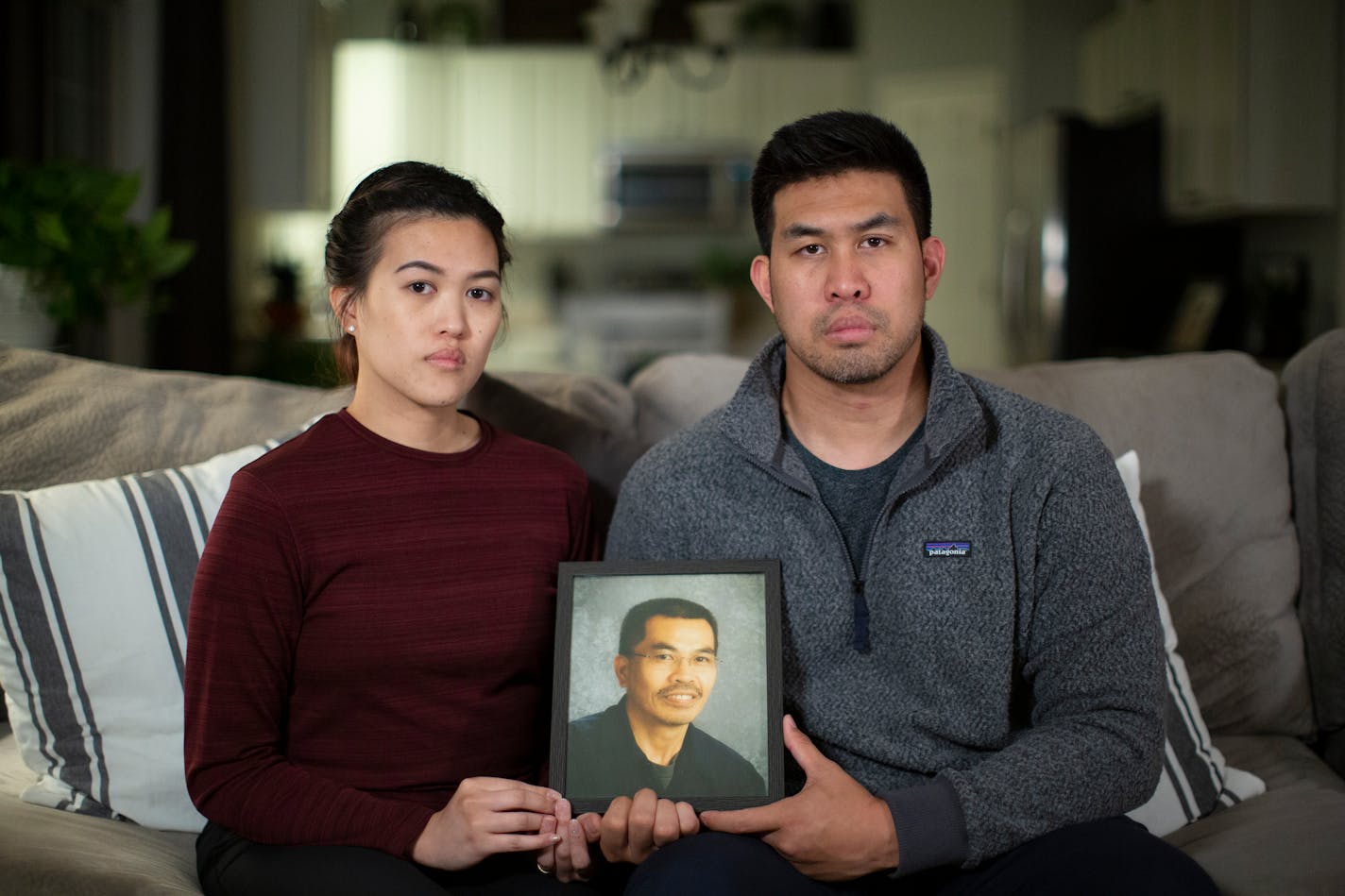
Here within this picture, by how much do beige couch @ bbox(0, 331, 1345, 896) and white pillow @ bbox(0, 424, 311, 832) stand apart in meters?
0.14

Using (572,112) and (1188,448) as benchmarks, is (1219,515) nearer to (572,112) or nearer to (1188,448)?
(1188,448)

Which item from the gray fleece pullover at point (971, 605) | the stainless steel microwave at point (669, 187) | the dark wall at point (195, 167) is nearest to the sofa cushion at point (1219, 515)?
the gray fleece pullover at point (971, 605)

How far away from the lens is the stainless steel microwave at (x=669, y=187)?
6.77 m

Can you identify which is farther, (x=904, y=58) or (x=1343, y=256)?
(x=904, y=58)

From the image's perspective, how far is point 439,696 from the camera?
4.08ft

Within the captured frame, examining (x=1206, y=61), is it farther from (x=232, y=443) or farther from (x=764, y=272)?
(x=232, y=443)

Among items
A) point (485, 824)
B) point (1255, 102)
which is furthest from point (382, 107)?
point (485, 824)

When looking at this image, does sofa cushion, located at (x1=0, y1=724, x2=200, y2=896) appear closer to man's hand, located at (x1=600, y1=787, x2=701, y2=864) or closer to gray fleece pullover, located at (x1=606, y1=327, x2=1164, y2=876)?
man's hand, located at (x1=600, y1=787, x2=701, y2=864)

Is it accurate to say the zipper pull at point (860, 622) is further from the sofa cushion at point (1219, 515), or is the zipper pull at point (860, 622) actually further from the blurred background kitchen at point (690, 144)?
the blurred background kitchen at point (690, 144)

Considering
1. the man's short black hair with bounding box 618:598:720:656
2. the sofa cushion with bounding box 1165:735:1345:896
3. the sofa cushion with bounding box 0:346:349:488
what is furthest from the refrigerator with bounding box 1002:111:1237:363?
the man's short black hair with bounding box 618:598:720:656

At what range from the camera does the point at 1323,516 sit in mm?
1687

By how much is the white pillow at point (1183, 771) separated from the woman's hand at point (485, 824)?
2.43 ft

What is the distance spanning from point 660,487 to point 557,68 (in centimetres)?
585

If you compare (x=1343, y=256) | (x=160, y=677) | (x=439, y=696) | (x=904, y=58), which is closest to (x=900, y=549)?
(x=439, y=696)
